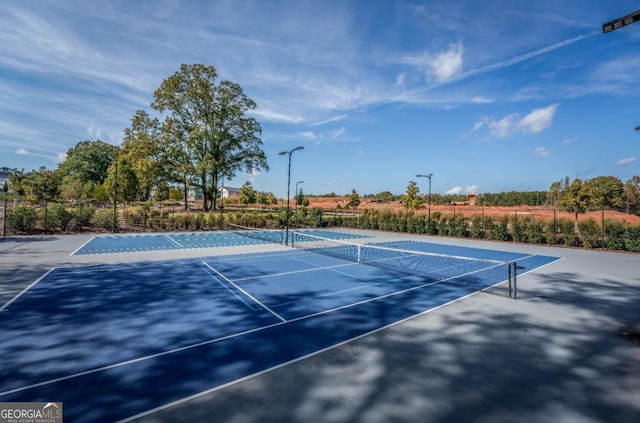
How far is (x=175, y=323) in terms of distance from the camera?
20.0 ft

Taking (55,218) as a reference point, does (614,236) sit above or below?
below

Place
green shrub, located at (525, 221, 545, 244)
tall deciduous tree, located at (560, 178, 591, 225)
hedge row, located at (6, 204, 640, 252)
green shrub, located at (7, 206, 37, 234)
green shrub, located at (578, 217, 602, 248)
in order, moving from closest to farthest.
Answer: green shrub, located at (578, 217, 602, 248) → hedge row, located at (6, 204, 640, 252) → green shrub, located at (7, 206, 37, 234) → green shrub, located at (525, 221, 545, 244) → tall deciduous tree, located at (560, 178, 591, 225)

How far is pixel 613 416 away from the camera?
11.5 feet

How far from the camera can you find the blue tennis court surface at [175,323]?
3.97 meters

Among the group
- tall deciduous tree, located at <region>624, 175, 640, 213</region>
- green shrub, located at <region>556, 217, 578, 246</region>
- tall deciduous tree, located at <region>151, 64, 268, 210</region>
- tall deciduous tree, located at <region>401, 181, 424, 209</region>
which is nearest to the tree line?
tall deciduous tree, located at <region>151, 64, 268, 210</region>

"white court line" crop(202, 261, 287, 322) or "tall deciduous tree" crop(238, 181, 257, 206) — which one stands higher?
"tall deciduous tree" crop(238, 181, 257, 206)

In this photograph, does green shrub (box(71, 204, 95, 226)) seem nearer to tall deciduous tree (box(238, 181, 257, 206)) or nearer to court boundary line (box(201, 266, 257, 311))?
court boundary line (box(201, 266, 257, 311))

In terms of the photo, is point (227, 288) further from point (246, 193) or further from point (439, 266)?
point (246, 193)

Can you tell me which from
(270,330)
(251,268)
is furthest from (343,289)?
(251,268)

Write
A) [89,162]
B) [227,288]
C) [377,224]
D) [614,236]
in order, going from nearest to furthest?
[227,288]
[614,236]
[377,224]
[89,162]

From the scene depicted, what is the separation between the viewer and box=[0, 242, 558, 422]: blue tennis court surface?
3973 mm

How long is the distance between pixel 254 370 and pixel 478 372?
322cm

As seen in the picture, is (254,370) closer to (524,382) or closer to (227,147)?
(524,382)

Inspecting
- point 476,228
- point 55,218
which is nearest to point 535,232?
point 476,228
